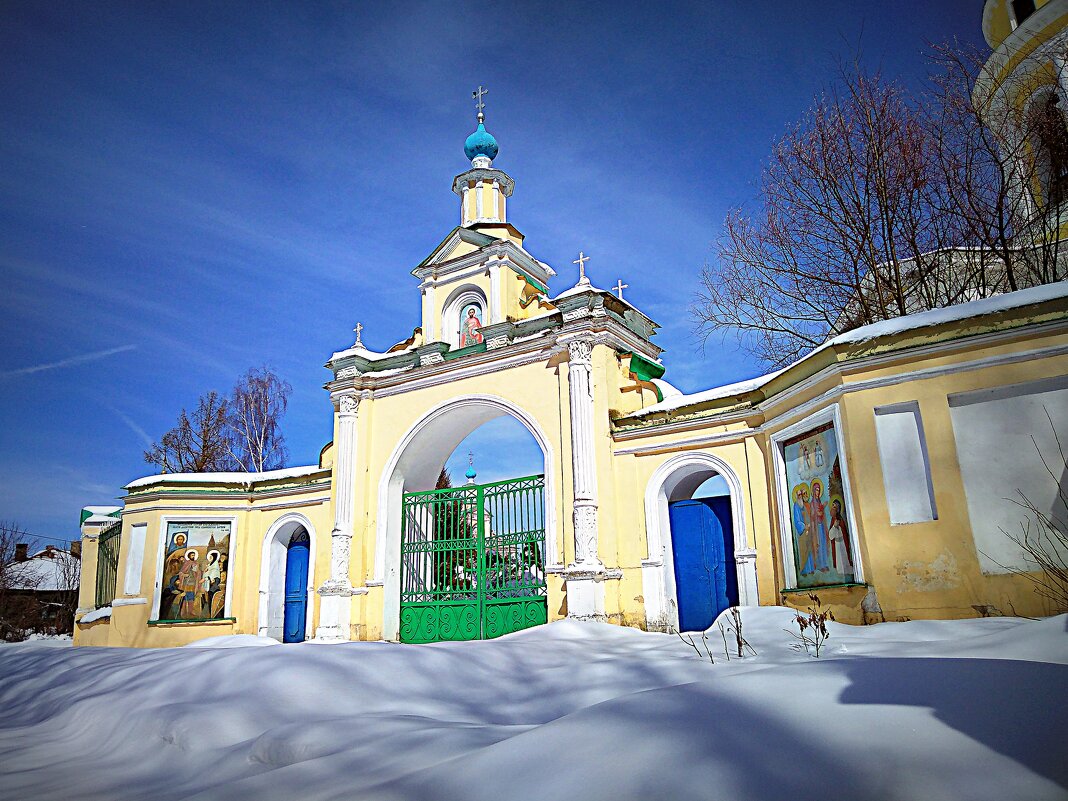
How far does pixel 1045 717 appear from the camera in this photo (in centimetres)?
243

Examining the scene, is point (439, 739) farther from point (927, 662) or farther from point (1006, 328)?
point (1006, 328)

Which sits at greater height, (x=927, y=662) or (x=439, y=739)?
(x=927, y=662)

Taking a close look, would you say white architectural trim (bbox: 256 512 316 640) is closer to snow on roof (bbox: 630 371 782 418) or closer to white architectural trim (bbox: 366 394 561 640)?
white architectural trim (bbox: 366 394 561 640)

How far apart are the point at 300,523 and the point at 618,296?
8.83 m

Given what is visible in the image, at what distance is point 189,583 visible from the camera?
16.1 meters

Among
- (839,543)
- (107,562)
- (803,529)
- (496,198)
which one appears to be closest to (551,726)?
(839,543)

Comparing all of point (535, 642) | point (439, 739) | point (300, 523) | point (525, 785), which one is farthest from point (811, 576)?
point (300, 523)

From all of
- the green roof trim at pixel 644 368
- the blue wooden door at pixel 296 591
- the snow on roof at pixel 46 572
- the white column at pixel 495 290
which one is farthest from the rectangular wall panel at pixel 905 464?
the snow on roof at pixel 46 572

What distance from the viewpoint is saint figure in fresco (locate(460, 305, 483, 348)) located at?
14.5m

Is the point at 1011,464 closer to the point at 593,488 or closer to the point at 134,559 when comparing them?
the point at 593,488

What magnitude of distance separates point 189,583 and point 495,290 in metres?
9.35

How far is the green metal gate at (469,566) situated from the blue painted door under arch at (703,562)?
2217 mm

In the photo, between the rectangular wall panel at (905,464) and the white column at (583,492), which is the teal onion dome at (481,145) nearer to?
the white column at (583,492)

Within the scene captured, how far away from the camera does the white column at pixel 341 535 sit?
1378cm
